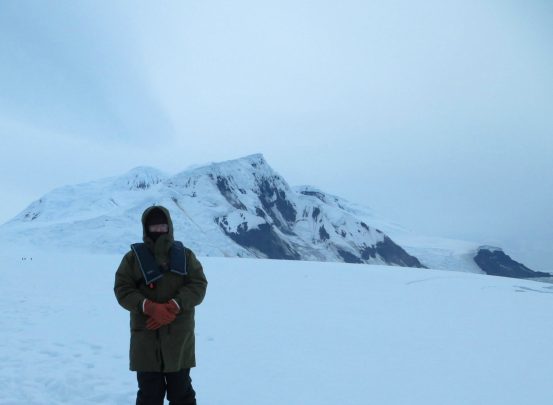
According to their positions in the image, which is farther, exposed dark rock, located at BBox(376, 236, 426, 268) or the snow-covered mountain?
exposed dark rock, located at BBox(376, 236, 426, 268)

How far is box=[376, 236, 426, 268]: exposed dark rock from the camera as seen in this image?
18025cm

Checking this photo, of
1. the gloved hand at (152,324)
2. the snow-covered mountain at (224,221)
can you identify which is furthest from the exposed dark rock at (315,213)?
the gloved hand at (152,324)

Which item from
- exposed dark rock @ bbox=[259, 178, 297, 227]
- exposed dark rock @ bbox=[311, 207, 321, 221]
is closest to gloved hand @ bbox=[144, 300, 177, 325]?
exposed dark rock @ bbox=[259, 178, 297, 227]

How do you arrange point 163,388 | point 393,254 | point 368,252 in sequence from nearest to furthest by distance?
point 163,388 < point 368,252 < point 393,254

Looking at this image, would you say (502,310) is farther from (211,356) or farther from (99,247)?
(99,247)

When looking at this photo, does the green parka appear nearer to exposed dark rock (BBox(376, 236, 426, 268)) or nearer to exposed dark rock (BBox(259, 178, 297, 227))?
exposed dark rock (BBox(259, 178, 297, 227))

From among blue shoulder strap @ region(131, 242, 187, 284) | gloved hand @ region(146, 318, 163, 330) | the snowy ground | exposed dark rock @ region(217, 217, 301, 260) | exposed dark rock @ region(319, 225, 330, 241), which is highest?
exposed dark rock @ region(319, 225, 330, 241)

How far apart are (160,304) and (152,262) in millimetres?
397

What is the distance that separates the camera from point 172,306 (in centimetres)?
379

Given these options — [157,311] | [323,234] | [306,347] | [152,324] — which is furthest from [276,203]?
[157,311]

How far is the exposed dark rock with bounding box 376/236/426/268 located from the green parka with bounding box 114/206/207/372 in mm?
182441

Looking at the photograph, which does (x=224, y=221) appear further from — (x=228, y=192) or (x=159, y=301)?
(x=159, y=301)

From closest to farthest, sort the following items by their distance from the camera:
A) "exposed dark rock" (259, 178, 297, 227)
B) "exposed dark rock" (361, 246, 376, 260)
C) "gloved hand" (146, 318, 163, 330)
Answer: "gloved hand" (146, 318, 163, 330) < "exposed dark rock" (259, 178, 297, 227) < "exposed dark rock" (361, 246, 376, 260)

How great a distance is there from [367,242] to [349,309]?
178m
